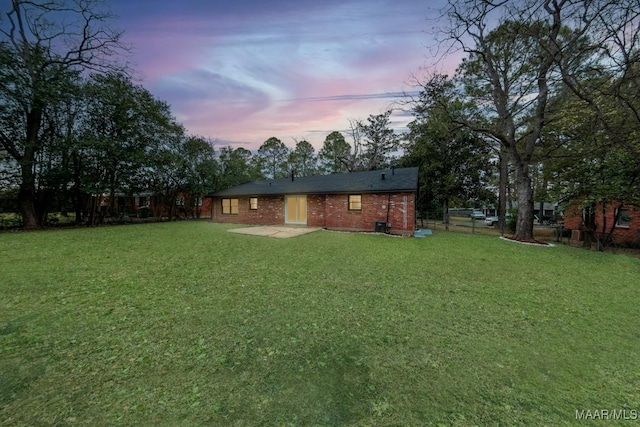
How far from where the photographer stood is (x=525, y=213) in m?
11.3

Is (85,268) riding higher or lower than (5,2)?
lower

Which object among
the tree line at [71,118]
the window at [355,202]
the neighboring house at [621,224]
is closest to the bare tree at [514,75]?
the neighboring house at [621,224]

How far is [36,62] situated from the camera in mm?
12594

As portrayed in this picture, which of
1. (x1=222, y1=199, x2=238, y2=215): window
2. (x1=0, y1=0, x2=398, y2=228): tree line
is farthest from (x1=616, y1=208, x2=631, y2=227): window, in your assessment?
(x1=0, y1=0, x2=398, y2=228): tree line

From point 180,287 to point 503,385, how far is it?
4941 millimetres

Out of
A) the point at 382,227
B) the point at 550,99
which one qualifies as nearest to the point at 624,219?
the point at 550,99

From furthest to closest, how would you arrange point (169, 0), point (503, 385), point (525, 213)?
point (525, 213) < point (169, 0) < point (503, 385)

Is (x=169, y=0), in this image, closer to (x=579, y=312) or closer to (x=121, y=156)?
(x=121, y=156)

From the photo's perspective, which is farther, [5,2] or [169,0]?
[5,2]

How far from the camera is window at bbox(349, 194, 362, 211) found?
1293cm

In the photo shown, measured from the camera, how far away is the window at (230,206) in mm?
17881

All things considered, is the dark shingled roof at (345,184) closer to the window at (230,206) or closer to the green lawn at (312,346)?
the window at (230,206)

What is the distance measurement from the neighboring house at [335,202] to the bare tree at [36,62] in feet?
31.9

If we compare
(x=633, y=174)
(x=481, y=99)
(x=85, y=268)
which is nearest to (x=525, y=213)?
(x=633, y=174)
